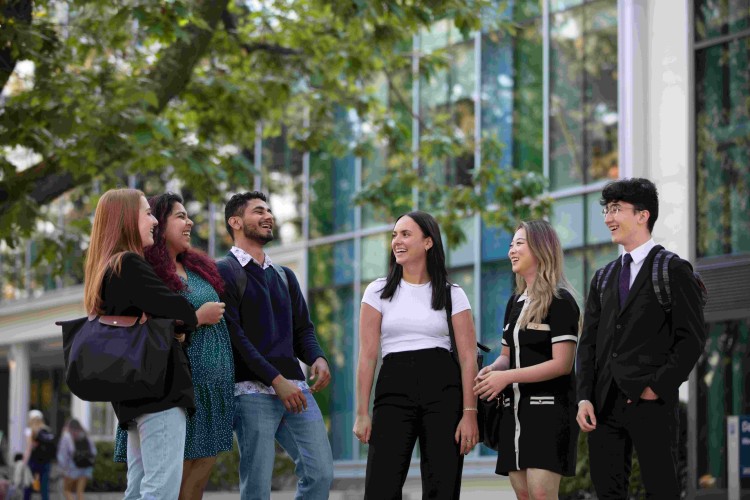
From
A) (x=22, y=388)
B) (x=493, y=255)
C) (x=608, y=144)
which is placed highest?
(x=608, y=144)

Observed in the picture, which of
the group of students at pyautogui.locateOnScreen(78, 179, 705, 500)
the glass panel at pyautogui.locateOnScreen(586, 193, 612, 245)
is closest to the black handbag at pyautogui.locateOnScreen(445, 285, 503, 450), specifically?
the group of students at pyautogui.locateOnScreen(78, 179, 705, 500)

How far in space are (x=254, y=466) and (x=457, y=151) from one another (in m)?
10.8

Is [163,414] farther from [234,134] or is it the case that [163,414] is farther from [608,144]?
[608,144]

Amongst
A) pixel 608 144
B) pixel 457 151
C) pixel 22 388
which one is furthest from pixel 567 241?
pixel 22 388

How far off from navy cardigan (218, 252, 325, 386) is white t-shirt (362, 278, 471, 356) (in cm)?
64

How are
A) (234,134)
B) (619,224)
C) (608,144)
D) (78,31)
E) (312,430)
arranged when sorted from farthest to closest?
(608,144)
(234,134)
(78,31)
(312,430)
(619,224)

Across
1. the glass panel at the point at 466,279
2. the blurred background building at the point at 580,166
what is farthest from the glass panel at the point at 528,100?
the glass panel at the point at 466,279

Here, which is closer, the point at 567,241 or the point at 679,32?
the point at 679,32

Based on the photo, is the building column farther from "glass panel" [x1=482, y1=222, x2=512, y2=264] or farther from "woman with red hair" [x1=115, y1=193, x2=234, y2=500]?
"woman with red hair" [x1=115, y1=193, x2=234, y2=500]

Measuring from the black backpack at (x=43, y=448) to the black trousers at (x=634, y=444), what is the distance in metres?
16.3

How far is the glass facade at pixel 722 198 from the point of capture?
52.0 feet

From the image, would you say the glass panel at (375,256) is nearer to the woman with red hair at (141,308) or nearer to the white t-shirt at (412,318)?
the white t-shirt at (412,318)

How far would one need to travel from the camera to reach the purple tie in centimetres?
716

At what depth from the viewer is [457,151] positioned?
18.1 m
